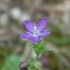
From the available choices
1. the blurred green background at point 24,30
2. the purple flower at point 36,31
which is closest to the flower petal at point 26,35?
the purple flower at point 36,31

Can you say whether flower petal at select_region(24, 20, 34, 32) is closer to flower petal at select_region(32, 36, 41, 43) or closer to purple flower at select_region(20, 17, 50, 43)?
purple flower at select_region(20, 17, 50, 43)

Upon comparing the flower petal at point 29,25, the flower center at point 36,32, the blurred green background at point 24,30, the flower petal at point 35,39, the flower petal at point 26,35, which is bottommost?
the flower petal at point 35,39

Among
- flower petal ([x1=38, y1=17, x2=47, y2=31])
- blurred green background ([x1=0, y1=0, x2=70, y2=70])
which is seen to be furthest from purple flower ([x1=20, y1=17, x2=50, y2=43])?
blurred green background ([x1=0, y1=0, x2=70, y2=70])

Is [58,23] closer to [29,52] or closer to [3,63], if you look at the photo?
[29,52]

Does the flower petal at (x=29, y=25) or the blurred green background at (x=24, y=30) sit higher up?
the blurred green background at (x=24, y=30)

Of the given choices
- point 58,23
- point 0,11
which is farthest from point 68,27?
point 0,11

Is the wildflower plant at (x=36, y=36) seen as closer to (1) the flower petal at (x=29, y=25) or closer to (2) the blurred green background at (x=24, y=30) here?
(1) the flower petal at (x=29, y=25)
